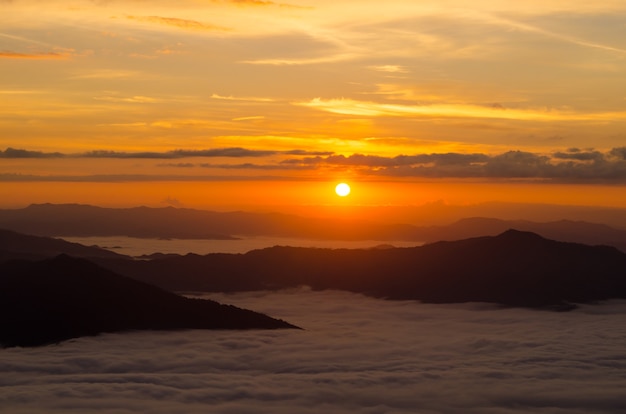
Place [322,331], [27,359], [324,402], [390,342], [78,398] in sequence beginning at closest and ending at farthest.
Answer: [78,398], [324,402], [27,359], [390,342], [322,331]

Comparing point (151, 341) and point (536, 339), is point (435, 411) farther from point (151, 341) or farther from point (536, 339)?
point (536, 339)

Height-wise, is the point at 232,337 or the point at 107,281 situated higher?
the point at 107,281

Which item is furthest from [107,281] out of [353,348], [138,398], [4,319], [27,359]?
[138,398]

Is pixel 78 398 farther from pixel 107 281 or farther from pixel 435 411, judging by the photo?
pixel 107 281

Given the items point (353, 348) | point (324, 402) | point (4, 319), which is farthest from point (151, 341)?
point (324, 402)

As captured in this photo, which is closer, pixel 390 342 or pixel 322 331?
pixel 390 342

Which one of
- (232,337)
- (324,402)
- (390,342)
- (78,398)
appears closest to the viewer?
(78,398)
